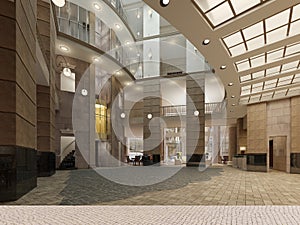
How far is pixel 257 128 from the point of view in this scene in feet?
47.0

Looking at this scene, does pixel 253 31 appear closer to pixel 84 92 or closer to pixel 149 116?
pixel 84 92

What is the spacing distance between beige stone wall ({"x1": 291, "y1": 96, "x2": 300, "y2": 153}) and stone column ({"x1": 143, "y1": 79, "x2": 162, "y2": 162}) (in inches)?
384

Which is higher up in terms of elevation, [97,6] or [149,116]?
[97,6]

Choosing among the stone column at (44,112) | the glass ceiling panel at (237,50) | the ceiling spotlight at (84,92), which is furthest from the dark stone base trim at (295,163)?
the ceiling spotlight at (84,92)

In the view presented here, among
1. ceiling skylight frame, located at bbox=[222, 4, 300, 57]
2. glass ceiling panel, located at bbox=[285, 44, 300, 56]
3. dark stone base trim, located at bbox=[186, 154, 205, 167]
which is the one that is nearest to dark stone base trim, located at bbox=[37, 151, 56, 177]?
ceiling skylight frame, located at bbox=[222, 4, 300, 57]

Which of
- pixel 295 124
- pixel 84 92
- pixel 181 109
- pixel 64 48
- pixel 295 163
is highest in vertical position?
pixel 64 48

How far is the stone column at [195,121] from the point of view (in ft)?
59.5

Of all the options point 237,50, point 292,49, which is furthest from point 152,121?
point 292,49

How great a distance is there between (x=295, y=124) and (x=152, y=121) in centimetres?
1052

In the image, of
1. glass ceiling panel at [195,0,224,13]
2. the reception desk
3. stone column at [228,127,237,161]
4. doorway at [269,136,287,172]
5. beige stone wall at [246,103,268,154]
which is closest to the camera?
glass ceiling panel at [195,0,224,13]

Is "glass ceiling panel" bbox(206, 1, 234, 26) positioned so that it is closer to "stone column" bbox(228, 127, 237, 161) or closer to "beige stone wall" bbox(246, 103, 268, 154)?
"beige stone wall" bbox(246, 103, 268, 154)

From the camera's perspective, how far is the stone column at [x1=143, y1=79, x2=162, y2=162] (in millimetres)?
19875

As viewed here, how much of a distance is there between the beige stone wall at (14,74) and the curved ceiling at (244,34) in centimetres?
300

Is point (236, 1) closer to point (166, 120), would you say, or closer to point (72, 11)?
point (72, 11)
